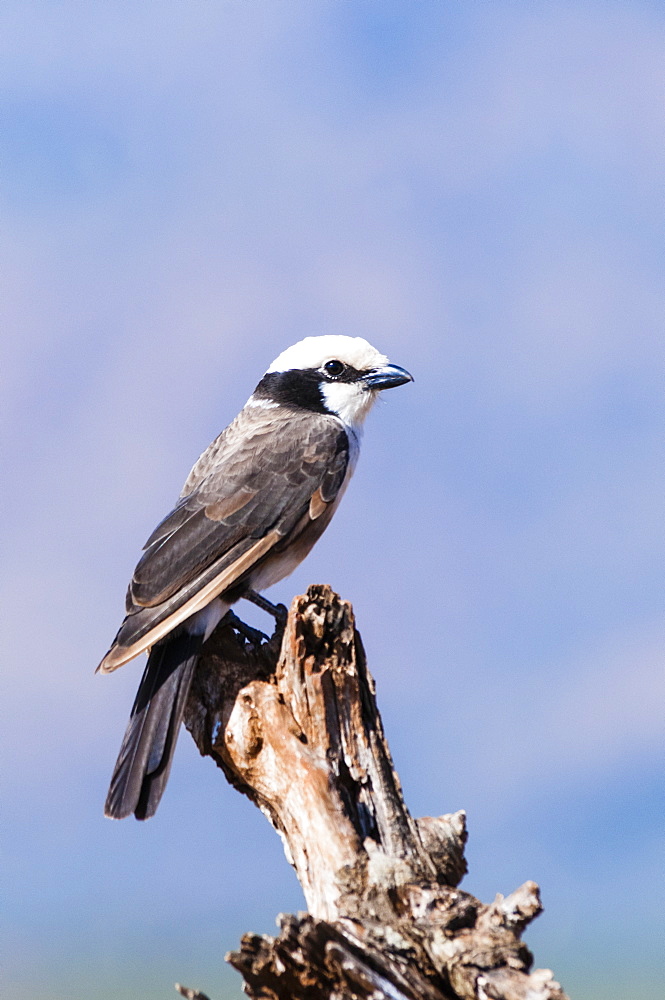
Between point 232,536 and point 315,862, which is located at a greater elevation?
point 232,536

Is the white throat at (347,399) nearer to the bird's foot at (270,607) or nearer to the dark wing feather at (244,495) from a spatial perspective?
the dark wing feather at (244,495)

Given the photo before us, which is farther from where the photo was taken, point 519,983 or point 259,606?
point 259,606

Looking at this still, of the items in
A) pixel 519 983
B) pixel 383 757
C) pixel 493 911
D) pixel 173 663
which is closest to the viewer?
pixel 519 983

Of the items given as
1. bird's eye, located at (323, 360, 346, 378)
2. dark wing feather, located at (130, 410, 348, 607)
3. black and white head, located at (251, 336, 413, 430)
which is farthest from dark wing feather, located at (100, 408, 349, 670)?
bird's eye, located at (323, 360, 346, 378)

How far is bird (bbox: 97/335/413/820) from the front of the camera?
5.11 metres

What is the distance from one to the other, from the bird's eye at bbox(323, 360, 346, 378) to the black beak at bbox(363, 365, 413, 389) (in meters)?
0.18

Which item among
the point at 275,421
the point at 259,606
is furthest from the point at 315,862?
the point at 275,421

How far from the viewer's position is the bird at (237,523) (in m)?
5.11

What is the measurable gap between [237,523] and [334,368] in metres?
1.70

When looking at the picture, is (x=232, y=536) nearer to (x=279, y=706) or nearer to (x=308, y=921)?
(x=279, y=706)

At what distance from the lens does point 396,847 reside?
4.41m

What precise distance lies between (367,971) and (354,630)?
1666 mm

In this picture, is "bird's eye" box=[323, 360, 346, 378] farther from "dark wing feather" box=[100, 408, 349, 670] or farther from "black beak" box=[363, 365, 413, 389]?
"dark wing feather" box=[100, 408, 349, 670]

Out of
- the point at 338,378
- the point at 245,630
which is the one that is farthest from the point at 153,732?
the point at 338,378
